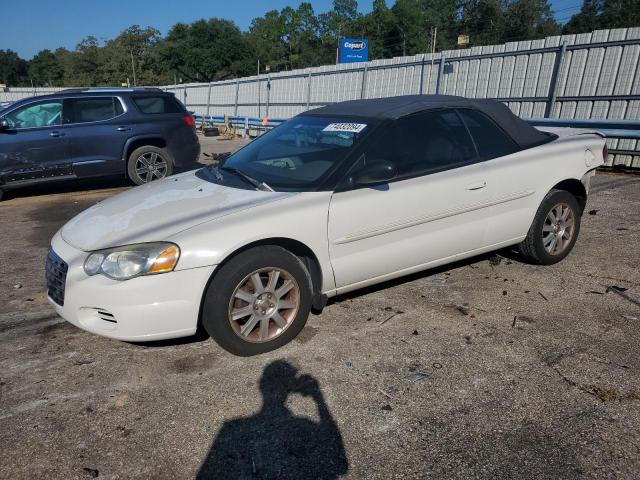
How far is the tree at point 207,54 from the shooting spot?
8812cm

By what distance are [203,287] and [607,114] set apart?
1041 centimetres

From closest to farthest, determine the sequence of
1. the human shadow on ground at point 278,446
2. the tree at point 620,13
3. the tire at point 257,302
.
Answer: the human shadow on ground at point 278,446 < the tire at point 257,302 < the tree at point 620,13

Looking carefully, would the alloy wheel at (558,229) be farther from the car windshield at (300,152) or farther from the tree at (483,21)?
the tree at (483,21)

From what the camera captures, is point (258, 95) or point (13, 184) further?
point (258, 95)

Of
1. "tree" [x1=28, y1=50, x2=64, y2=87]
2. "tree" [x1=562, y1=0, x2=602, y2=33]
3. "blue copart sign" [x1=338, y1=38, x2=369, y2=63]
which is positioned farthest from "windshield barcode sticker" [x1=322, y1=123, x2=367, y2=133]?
"tree" [x1=28, y1=50, x2=64, y2=87]

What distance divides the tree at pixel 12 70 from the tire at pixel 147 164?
13944 cm

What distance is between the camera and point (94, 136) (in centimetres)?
813

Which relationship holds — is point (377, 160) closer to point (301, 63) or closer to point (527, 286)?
point (527, 286)

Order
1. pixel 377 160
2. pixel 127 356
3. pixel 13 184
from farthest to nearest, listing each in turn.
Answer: pixel 13 184 → pixel 377 160 → pixel 127 356

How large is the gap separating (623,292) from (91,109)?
26.9 feet

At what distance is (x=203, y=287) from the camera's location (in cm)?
281

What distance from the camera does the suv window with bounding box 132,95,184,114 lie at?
8648mm

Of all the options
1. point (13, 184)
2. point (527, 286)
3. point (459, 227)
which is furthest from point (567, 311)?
point (13, 184)

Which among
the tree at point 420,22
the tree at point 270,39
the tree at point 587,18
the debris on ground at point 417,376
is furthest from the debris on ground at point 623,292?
the tree at point 270,39
